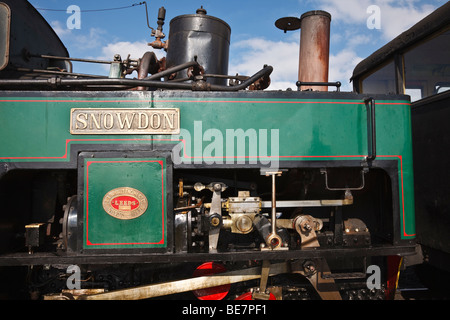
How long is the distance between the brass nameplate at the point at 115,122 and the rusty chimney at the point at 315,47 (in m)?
1.91

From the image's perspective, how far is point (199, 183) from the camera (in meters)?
2.24

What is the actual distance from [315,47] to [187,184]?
2126mm

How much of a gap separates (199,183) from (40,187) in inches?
50.7

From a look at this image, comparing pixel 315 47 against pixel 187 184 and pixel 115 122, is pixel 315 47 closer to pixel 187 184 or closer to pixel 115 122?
pixel 187 184

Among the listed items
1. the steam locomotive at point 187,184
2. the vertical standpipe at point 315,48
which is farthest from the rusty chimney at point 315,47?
the steam locomotive at point 187,184

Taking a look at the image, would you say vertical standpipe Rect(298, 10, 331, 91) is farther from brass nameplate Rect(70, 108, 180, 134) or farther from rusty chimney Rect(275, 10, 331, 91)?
brass nameplate Rect(70, 108, 180, 134)

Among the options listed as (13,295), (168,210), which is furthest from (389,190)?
(13,295)

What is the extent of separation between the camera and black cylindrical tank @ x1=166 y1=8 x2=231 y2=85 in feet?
10.5

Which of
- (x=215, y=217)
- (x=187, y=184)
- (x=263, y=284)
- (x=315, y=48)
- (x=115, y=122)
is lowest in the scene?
(x=263, y=284)

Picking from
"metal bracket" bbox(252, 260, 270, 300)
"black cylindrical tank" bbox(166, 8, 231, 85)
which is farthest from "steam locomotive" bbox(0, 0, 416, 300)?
"black cylindrical tank" bbox(166, 8, 231, 85)

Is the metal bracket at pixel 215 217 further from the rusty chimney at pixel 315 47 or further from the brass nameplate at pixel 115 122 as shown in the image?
the rusty chimney at pixel 315 47

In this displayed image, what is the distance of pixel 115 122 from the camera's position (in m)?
2.09

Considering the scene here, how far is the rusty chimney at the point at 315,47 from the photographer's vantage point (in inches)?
130

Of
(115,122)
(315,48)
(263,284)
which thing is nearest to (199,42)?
(315,48)
